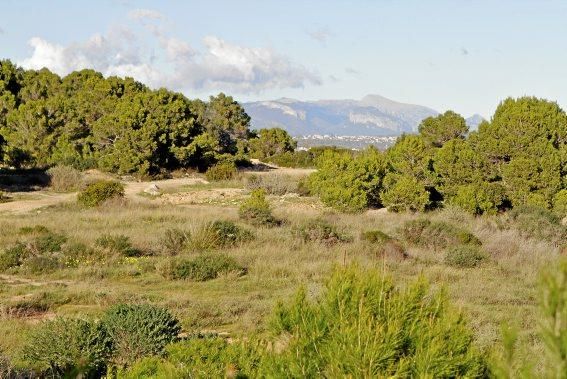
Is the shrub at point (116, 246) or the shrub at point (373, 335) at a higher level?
the shrub at point (373, 335)

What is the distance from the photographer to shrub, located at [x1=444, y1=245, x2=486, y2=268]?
54.7ft

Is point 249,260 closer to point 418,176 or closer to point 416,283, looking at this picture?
point 416,283

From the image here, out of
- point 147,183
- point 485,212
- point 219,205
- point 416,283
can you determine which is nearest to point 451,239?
point 485,212

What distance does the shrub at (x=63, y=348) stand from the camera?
289 inches

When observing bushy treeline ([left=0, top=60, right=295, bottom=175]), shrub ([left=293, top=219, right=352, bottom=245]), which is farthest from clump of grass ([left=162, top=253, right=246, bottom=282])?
bushy treeline ([left=0, top=60, right=295, bottom=175])

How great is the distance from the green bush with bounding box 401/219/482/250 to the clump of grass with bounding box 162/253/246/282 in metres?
7.05

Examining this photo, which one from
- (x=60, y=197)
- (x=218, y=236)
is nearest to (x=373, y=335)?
(x=218, y=236)

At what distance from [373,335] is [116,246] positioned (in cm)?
1348

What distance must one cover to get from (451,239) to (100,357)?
1432cm

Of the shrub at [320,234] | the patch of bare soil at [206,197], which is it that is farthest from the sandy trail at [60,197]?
the shrub at [320,234]

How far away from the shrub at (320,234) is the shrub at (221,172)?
21750 millimetres

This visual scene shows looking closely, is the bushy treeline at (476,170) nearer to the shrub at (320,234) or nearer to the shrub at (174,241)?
the shrub at (320,234)

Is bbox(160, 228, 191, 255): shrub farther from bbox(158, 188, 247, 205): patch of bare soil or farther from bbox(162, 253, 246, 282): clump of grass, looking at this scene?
bbox(158, 188, 247, 205): patch of bare soil

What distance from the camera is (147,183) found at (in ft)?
126
